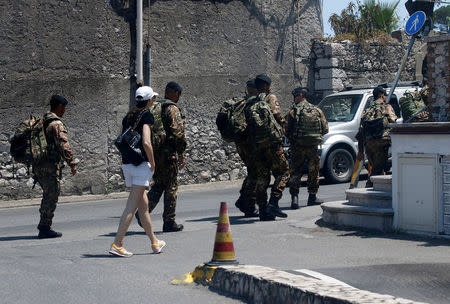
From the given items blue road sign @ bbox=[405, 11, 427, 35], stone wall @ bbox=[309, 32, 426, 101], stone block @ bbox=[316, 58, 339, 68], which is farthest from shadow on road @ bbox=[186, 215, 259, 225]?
stone block @ bbox=[316, 58, 339, 68]

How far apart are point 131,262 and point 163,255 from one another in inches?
19.8

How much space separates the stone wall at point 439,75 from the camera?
32.5 feet

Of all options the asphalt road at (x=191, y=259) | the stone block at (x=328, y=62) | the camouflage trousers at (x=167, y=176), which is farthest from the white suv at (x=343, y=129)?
the camouflage trousers at (x=167, y=176)

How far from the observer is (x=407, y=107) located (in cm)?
1406

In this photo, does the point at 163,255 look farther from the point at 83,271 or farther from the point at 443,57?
the point at 443,57

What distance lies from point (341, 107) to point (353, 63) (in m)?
3.46

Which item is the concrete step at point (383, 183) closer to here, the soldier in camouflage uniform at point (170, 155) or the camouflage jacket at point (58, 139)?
the soldier in camouflage uniform at point (170, 155)

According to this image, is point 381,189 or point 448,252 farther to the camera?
point 381,189

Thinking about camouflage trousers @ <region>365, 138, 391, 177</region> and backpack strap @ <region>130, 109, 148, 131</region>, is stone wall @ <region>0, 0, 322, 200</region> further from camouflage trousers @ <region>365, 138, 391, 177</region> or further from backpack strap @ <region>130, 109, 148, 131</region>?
backpack strap @ <region>130, 109, 148, 131</region>

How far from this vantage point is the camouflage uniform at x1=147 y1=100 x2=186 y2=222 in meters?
10.3

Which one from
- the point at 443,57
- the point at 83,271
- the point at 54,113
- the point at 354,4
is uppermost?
the point at 354,4

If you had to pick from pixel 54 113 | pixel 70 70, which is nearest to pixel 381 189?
pixel 54 113

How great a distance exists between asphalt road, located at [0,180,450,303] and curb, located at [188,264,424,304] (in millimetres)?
146

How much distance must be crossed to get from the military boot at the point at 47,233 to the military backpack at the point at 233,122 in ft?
8.68
